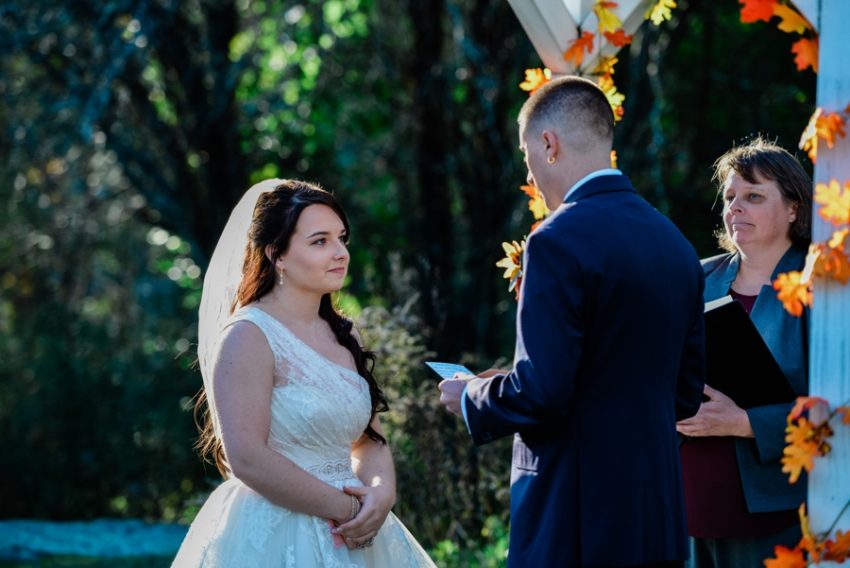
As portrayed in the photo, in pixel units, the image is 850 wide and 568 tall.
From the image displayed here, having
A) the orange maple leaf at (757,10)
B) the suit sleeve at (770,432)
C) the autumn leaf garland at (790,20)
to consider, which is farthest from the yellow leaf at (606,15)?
the suit sleeve at (770,432)

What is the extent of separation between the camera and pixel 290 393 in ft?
10.8

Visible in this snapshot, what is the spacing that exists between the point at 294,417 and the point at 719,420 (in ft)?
4.13

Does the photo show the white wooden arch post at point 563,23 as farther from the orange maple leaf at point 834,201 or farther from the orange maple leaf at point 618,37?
the orange maple leaf at point 834,201

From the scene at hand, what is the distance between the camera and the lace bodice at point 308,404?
10.8 feet

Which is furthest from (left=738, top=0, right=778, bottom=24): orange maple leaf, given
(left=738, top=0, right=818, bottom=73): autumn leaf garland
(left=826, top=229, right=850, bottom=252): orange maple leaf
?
A: (left=826, top=229, right=850, bottom=252): orange maple leaf

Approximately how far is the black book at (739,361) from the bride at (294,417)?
1057 mm

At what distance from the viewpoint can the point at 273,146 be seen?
10906mm

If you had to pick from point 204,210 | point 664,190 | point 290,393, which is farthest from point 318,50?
point 290,393

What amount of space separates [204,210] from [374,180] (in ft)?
6.53

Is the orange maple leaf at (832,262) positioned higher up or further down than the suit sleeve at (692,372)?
higher up

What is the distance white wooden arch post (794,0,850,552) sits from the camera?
2.68 metres

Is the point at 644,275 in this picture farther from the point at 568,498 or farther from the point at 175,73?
the point at 175,73

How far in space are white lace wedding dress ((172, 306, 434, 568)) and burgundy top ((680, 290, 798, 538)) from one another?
1009 millimetres

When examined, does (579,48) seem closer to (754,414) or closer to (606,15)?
(606,15)
